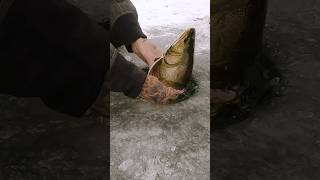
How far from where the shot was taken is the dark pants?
1.40 meters

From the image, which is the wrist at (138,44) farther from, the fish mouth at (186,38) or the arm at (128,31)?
the fish mouth at (186,38)

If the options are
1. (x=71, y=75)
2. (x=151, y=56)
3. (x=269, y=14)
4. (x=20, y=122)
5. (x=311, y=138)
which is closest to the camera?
(x=71, y=75)

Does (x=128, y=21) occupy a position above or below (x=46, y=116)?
above

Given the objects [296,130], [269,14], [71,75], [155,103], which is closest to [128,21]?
[155,103]

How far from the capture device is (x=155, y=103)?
1.82 meters

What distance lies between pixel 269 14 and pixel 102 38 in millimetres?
1339

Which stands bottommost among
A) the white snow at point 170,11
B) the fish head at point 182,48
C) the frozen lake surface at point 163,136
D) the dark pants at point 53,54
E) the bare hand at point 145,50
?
the white snow at point 170,11

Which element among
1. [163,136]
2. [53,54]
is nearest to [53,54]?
[53,54]

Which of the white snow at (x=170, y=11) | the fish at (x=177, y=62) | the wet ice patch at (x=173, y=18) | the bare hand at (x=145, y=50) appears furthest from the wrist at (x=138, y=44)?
the white snow at (x=170, y=11)

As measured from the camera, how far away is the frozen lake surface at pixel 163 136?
1.51m

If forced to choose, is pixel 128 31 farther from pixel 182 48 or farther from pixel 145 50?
pixel 182 48

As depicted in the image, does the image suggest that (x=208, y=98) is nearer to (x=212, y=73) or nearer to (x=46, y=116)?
(x=212, y=73)

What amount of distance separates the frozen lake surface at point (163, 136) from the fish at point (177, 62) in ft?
0.34

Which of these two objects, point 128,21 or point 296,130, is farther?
point 128,21
